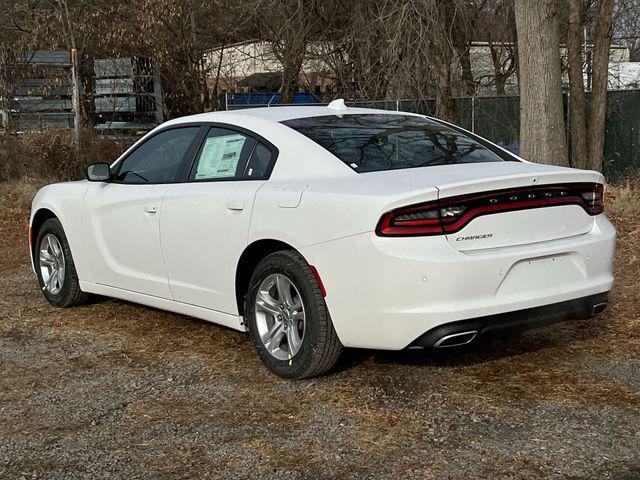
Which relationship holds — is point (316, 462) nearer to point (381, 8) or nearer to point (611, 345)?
point (611, 345)

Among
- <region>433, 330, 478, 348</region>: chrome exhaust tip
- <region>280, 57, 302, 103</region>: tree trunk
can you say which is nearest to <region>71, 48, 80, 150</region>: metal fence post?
<region>280, 57, 302, 103</region>: tree trunk

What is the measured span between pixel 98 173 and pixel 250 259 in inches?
70.0

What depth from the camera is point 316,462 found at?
391 centimetres

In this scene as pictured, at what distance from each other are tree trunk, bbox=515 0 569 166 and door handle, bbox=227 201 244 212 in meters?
6.73

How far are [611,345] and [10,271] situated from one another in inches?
234

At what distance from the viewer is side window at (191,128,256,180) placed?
5.50 metres

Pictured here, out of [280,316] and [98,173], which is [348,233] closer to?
[280,316]

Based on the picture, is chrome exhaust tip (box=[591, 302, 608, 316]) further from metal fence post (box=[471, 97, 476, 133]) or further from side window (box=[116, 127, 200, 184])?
metal fence post (box=[471, 97, 476, 133])

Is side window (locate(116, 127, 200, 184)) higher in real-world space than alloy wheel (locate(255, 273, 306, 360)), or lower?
higher

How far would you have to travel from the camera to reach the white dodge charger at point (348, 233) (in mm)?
4402

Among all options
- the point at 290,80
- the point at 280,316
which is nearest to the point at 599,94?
the point at 290,80

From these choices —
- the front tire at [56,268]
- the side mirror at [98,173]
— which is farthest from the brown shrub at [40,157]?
the side mirror at [98,173]

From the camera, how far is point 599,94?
635 inches

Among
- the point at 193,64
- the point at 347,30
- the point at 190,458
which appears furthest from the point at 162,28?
the point at 190,458
